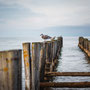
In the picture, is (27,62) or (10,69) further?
(27,62)

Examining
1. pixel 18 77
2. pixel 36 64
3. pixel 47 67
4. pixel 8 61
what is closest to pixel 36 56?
pixel 36 64

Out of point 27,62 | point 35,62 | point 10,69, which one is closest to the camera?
point 10,69

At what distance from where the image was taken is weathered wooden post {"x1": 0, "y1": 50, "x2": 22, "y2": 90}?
2250mm

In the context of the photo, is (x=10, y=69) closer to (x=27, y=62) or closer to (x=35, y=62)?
(x=27, y=62)

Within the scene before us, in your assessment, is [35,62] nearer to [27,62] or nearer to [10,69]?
[27,62]

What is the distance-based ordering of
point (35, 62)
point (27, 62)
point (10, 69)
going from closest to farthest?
point (10, 69), point (27, 62), point (35, 62)

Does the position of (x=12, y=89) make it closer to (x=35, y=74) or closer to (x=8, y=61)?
(x=8, y=61)

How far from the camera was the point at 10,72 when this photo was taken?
2355 mm

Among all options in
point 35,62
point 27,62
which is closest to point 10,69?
point 27,62

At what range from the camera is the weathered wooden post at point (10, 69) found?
7.38ft

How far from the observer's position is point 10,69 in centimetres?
235

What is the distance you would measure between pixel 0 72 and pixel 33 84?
138cm

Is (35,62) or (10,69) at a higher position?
(10,69)

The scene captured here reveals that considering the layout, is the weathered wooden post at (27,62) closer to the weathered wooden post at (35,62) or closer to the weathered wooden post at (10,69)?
the weathered wooden post at (35,62)
